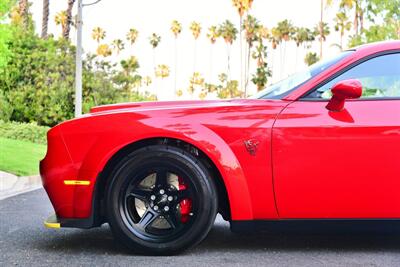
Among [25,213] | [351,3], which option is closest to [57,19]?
[351,3]

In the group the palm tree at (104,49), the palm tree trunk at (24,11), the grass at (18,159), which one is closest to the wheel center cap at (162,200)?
the grass at (18,159)

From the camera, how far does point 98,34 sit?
283 ft

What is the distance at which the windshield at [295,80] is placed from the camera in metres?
4.69

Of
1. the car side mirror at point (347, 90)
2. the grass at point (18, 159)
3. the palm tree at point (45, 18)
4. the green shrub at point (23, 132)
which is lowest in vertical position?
the grass at point (18, 159)

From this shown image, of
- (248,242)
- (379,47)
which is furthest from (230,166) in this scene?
(379,47)

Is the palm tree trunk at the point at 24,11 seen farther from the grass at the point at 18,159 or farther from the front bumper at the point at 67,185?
the front bumper at the point at 67,185

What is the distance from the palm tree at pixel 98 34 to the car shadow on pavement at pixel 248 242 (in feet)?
271

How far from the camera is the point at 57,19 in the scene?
203 ft

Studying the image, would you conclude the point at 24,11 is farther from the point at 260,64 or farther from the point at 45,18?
the point at 260,64

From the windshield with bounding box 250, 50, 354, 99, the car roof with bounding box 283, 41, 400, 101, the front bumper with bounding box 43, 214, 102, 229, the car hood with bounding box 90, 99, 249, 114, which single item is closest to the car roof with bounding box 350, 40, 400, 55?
the car roof with bounding box 283, 41, 400, 101

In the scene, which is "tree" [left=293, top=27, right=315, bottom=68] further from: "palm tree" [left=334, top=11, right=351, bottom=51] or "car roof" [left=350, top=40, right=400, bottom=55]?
"car roof" [left=350, top=40, right=400, bottom=55]

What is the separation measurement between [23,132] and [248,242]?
95.8 ft

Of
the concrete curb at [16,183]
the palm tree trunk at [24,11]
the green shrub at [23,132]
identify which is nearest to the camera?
the concrete curb at [16,183]

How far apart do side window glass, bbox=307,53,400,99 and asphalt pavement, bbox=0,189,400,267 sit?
1150 millimetres
